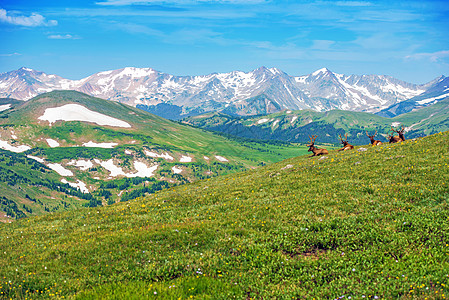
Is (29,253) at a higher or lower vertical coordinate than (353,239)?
lower

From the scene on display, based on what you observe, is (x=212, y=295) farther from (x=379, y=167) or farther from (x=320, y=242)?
(x=379, y=167)

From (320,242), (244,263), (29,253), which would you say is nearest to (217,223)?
(244,263)

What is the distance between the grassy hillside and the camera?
1046 centimetres

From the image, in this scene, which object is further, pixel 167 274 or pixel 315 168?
pixel 315 168

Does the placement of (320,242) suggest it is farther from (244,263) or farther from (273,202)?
(273,202)

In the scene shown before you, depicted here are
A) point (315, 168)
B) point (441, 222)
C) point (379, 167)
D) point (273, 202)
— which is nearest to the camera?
point (441, 222)

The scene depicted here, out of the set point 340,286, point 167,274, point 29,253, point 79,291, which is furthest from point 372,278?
point 29,253

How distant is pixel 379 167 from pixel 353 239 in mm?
12640

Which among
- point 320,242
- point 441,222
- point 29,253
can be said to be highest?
point 441,222

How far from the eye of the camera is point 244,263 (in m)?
12.4

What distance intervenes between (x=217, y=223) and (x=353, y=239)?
746 centimetres

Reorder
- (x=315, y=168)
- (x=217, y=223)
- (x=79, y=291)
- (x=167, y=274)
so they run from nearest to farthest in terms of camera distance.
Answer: (x=79, y=291), (x=167, y=274), (x=217, y=223), (x=315, y=168)

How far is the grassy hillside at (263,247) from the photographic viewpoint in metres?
10.5

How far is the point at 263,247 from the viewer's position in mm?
13391
